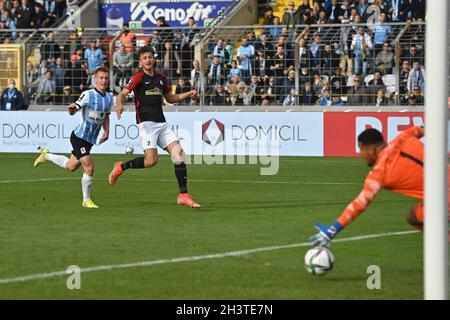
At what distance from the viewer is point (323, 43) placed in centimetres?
3022

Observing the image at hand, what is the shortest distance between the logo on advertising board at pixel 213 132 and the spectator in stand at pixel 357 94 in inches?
139

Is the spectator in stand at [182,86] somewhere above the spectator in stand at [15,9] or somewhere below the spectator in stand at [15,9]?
below

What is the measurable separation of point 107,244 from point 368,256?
2922mm

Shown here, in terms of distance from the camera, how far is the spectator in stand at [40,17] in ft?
125

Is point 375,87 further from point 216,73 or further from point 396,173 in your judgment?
point 396,173

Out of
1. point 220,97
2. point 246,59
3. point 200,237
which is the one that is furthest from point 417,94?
point 200,237

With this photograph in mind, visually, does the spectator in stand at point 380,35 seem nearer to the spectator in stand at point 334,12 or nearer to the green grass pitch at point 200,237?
the spectator in stand at point 334,12

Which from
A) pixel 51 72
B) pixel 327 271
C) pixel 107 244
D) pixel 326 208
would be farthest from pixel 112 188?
pixel 51 72

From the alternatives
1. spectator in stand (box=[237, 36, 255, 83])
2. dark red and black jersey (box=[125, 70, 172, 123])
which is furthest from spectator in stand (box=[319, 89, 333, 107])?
dark red and black jersey (box=[125, 70, 172, 123])

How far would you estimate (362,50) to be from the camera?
2972cm

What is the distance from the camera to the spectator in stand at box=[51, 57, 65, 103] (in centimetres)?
3288

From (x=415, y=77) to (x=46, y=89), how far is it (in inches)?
425

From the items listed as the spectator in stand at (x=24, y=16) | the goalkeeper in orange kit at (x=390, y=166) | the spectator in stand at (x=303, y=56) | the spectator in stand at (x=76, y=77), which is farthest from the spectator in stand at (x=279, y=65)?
the goalkeeper in orange kit at (x=390, y=166)
